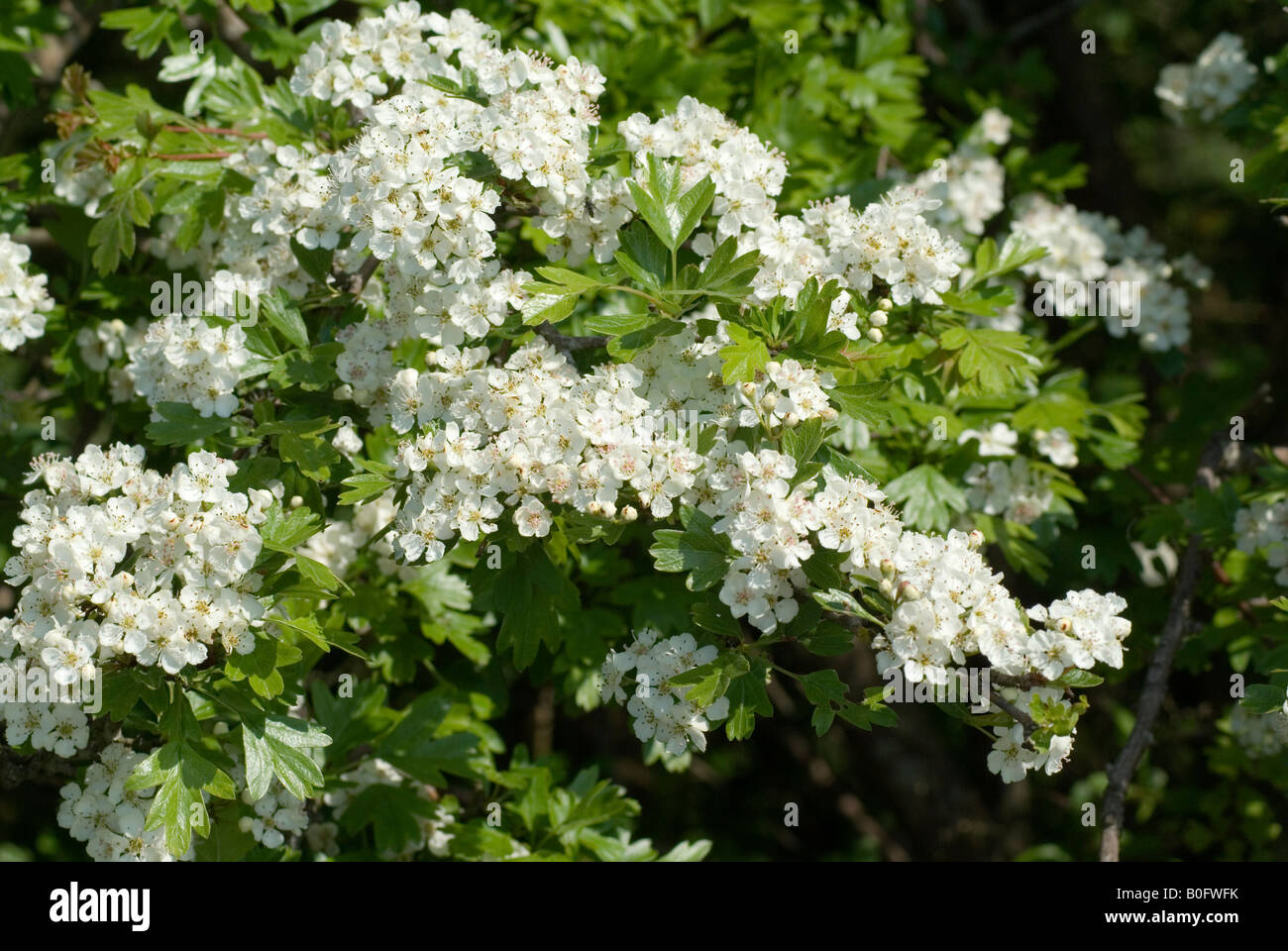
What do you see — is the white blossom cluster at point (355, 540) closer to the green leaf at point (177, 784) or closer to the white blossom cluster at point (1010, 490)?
the green leaf at point (177, 784)

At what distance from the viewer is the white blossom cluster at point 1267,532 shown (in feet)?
11.6

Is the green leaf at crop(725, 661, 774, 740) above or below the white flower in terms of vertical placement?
below

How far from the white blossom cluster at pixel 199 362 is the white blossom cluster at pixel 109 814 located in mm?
901

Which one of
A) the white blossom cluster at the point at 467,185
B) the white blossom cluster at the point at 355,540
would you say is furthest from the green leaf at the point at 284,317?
the white blossom cluster at the point at 355,540

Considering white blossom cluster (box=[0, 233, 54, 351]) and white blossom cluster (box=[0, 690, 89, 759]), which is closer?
white blossom cluster (box=[0, 690, 89, 759])

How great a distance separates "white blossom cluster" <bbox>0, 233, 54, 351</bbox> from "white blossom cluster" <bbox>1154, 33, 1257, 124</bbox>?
4280 millimetres

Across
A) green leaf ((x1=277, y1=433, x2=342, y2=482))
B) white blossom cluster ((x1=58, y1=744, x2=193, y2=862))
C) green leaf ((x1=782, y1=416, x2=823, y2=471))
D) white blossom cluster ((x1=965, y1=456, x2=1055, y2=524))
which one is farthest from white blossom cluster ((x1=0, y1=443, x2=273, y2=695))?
white blossom cluster ((x1=965, y1=456, x2=1055, y2=524))

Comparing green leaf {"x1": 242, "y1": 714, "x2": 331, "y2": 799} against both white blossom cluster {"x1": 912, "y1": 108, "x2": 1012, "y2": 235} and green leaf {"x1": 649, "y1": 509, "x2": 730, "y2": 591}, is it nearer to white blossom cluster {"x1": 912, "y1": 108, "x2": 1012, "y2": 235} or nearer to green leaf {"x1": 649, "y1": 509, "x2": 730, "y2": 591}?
green leaf {"x1": 649, "y1": 509, "x2": 730, "y2": 591}

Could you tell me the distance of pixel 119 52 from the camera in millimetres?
5656

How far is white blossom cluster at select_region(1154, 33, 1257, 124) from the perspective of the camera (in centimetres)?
484
